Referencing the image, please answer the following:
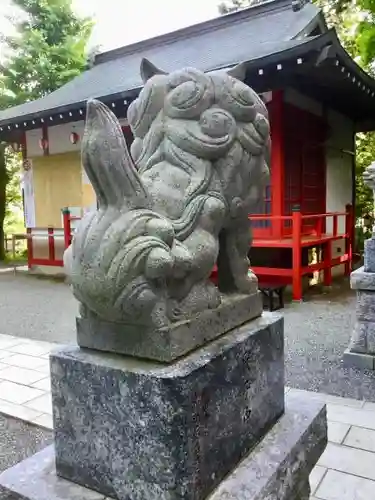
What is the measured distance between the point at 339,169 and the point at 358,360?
5.90 meters

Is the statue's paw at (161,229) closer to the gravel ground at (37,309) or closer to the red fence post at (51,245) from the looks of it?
the gravel ground at (37,309)

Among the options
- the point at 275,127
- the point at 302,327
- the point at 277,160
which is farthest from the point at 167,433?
the point at 275,127

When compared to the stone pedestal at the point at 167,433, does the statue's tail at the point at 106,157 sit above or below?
above

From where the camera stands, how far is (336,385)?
3166 millimetres

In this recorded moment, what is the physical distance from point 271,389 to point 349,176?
8.39 meters

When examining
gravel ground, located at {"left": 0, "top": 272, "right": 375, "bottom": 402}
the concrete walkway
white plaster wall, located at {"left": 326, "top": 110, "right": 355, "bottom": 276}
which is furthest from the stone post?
white plaster wall, located at {"left": 326, "top": 110, "right": 355, "bottom": 276}

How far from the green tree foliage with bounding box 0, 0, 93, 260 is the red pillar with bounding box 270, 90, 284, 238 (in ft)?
22.7

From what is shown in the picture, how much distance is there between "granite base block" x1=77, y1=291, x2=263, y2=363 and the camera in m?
1.17

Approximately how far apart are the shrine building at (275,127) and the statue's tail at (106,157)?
14.5 feet

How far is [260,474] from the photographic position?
1294 mm

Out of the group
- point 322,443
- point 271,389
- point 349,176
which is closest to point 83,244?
point 271,389

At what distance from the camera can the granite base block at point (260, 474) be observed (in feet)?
4.05

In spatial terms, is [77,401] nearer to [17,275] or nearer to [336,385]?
[336,385]

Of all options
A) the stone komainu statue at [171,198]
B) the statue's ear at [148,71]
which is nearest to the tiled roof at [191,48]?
the statue's ear at [148,71]
